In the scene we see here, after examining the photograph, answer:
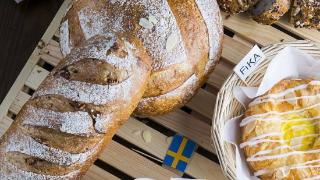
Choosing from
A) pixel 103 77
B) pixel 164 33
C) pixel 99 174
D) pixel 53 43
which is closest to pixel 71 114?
pixel 103 77

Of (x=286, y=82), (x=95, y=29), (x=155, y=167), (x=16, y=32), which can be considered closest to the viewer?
(x=95, y=29)

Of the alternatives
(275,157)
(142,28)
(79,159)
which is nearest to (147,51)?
(142,28)

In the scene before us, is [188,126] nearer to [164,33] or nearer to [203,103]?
[203,103]

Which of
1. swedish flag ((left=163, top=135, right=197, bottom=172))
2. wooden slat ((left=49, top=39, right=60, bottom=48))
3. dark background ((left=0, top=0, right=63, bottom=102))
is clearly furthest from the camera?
dark background ((left=0, top=0, right=63, bottom=102))

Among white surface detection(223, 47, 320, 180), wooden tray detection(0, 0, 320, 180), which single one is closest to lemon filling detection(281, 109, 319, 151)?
white surface detection(223, 47, 320, 180)

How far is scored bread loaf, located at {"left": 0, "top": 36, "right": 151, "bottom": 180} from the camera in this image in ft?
4.01

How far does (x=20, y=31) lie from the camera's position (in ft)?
6.24

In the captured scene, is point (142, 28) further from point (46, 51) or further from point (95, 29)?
point (46, 51)

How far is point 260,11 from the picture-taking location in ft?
5.11

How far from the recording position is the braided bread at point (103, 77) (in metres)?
1.23

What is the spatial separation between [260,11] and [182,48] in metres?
0.33

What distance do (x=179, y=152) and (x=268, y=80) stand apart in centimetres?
36

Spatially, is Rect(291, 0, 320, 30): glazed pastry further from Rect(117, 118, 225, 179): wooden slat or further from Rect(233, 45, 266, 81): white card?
Rect(117, 118, 225, 179): wooden slat

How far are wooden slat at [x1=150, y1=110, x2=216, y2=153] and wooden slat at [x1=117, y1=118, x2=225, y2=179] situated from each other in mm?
37
